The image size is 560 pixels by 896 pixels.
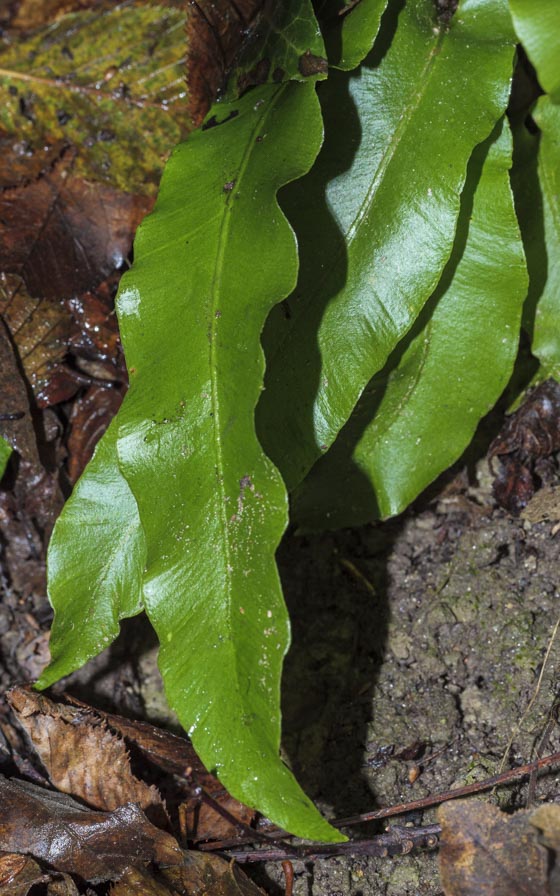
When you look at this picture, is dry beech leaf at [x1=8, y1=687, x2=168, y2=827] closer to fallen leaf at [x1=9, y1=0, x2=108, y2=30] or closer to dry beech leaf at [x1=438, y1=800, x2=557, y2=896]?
dry beech leaf at [x1=438, y1=800, x2=557, y2=896]

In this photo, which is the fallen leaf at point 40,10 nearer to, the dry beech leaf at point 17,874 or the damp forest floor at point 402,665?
the damp forest floor at point 402,665

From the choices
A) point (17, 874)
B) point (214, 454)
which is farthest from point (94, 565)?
point (17, 874)

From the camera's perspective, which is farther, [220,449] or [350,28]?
[350,28]

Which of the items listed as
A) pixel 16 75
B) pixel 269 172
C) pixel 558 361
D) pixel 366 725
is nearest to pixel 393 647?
pixel 366 725

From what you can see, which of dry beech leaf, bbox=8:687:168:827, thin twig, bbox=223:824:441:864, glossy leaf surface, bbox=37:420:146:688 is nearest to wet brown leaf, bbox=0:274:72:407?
glossy leaf surface, bbox=37:420:146:688

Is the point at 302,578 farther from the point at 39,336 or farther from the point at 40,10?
the point at 40,10

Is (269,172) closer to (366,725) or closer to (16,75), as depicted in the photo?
(366,725)
